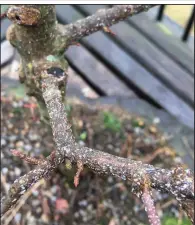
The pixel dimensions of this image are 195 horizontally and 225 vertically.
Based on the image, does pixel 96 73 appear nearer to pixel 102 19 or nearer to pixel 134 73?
pixel 134 73

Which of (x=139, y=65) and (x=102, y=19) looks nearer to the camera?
(x=102, y=19)

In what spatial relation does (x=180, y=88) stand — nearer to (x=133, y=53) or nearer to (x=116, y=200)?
(x=133, y=53)

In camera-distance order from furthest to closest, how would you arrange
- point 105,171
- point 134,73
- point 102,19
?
point 134,73
point 102,19
point 105,171

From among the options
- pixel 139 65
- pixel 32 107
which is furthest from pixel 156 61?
pixel 32 107

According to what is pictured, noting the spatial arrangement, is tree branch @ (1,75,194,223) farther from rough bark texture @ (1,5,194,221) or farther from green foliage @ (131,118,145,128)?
green foliage @ (131,118,145,128)

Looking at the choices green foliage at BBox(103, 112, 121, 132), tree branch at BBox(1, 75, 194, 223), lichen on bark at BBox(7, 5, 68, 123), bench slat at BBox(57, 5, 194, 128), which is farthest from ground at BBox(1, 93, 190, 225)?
tree branch at BBox(1, 75, 194, 223)

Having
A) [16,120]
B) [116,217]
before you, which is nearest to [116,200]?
[116,217]
